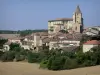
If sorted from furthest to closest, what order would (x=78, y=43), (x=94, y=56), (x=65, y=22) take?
(x=65, y=22) < (x=78, y=43) < (x=94, y=56)

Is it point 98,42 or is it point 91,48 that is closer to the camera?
point 91,48

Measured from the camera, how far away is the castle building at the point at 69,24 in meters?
41.8

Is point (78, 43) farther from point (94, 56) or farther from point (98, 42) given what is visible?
point (94, 56)

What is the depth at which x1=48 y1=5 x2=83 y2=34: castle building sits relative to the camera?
137 feet

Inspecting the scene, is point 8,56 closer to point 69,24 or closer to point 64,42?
point 64,42

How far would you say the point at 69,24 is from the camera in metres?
48.7

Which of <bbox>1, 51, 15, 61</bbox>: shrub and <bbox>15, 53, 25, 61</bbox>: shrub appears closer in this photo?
<bbox>15, 53, 25, 61</bbox>: shrub

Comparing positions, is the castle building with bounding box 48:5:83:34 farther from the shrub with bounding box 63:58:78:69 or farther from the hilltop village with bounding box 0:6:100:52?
the shrub with bounding box 63:58:78:69

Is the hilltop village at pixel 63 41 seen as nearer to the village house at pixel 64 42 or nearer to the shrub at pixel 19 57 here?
the village house at pixel 64 42

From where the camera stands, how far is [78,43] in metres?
29.4

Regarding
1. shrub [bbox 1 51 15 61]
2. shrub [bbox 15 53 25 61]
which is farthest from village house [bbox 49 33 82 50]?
shrub [bbox 1 51 15 61]

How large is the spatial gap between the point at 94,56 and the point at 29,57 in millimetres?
6584

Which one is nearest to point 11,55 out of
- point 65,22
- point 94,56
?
point 94,56

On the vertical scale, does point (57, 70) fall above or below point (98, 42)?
below
